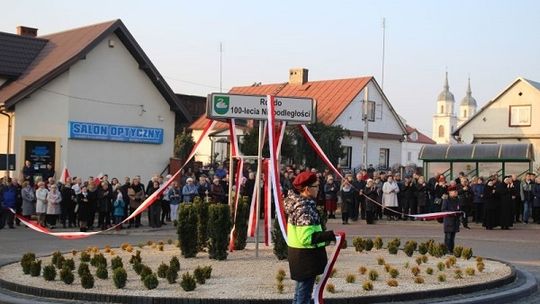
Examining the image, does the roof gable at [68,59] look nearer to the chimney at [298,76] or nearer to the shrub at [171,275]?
the shrub at [171,275]

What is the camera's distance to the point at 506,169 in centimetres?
2959

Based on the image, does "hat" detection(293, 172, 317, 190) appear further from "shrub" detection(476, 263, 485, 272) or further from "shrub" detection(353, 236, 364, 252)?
"shrub" detection(353, 236, 364, 252)

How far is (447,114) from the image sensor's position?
142 meters

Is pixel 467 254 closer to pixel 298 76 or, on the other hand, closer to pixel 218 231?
pixel 218 231

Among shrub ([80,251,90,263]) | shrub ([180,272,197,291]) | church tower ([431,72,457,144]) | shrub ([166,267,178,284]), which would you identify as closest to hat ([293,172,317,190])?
shrub ([180,272,197,291])

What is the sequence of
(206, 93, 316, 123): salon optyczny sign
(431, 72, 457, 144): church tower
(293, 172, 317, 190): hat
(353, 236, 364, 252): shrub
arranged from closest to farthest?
(293, 172, 317, 190): hat, (206, 93, 316, 123): salon optyczny sign, (353, 236, 364, 252): shrub, (431, 72, 457, 144): church tower

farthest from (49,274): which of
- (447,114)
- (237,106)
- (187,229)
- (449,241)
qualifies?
(447,114)

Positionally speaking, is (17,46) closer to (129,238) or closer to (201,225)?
(129,238)

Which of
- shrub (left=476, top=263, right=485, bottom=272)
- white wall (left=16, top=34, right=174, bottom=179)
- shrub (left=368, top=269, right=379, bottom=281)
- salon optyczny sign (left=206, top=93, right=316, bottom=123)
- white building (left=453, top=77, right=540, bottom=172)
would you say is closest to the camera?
shrub (left=368, top=269, right=379, bottom=281)

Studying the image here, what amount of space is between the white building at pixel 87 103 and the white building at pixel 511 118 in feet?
80.2

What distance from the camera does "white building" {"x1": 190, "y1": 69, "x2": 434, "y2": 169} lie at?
5344cm

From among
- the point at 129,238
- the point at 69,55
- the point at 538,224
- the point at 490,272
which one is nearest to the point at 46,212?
the point at 129,238

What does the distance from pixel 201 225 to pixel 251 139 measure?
86.2 ft

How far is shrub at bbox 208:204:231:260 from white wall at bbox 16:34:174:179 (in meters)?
16.4
